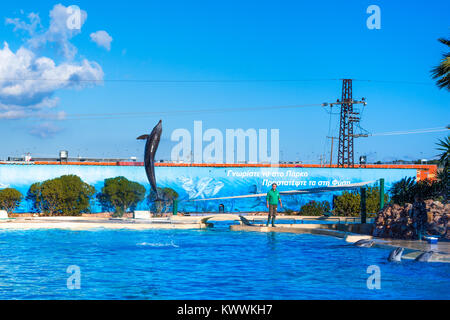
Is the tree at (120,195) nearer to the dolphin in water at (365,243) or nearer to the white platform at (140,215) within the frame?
the white platform at (140,215)

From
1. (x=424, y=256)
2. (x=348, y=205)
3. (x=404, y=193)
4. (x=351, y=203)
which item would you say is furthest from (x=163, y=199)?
(x=424, y=256)

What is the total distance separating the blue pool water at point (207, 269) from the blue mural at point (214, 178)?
14.3m

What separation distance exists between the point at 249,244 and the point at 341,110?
35478mm

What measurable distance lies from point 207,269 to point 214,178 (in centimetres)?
2277

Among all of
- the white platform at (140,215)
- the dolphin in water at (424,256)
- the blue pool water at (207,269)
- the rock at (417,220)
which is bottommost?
the blue pool water at (207,269)

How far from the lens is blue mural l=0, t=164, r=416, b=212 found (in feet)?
105

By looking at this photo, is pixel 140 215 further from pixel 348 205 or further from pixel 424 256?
pixel 424 256

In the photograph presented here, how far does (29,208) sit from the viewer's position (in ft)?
102

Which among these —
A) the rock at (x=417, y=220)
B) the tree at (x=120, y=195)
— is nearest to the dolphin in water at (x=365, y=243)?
the rock at (x=417, y=220)

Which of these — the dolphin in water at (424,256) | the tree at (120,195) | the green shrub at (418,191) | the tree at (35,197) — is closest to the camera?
the dolphin in water at (424,256)

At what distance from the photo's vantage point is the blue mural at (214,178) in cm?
3209
